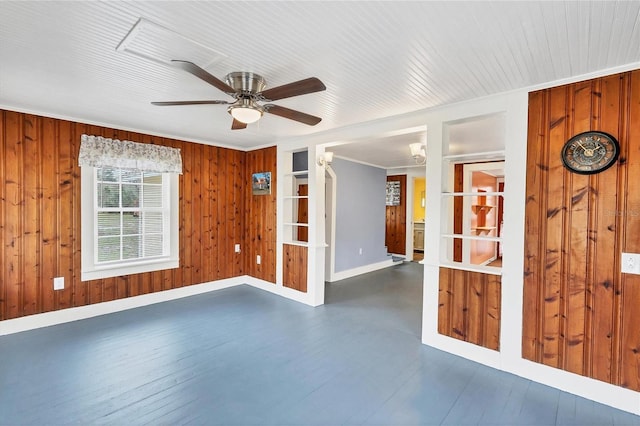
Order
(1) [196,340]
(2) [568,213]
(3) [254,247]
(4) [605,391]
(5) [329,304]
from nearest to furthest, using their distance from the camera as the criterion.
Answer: (4) [605,391]
(2) [568,213]
(1) [196,340]
(5) [329,304]
(3) [254,247]

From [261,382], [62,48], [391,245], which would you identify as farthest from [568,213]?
[391,245]

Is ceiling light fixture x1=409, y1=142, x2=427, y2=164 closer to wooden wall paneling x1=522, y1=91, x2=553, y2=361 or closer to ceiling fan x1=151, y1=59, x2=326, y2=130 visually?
wooden wall paneling x1=522, y1=91, x2=553, y2=361

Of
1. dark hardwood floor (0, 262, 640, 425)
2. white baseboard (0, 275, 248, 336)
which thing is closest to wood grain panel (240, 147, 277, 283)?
white baseboard (0, 275, 248, 336)

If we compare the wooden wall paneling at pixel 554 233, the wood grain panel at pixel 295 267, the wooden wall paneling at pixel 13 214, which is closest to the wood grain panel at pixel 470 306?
the wooden wall paneling at pixel 554 233

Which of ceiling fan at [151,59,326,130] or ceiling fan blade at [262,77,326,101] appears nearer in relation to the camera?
ceiling fan blade at [262,77,326,101]

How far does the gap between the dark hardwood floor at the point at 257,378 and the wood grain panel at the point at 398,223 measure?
4343 mm

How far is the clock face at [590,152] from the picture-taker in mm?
2092

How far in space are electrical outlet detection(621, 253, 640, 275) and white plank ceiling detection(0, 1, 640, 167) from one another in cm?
126

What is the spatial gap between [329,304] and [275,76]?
117 inches

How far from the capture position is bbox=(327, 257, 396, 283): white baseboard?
5500 mm

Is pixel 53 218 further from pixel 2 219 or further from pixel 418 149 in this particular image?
pixel 418 149

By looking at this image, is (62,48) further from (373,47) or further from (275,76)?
(373,47)

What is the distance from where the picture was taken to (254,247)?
4996 mm

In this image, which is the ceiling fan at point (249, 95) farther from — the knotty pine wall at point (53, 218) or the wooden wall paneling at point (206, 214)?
Answer: the wooden wall paneling at point (206, 214)
